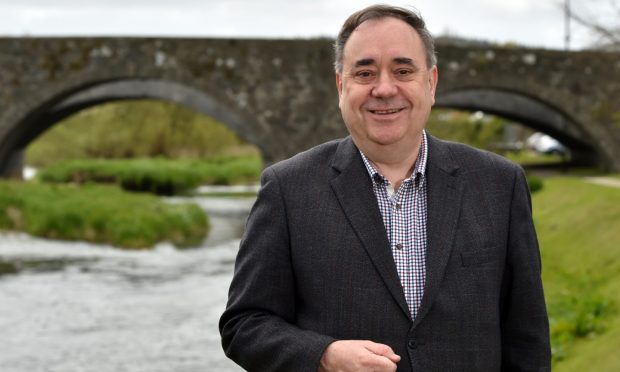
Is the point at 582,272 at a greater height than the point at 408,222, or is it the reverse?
the point at 408,222

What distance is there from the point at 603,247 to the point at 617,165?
12.5 metres

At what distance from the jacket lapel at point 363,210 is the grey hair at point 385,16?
25cm

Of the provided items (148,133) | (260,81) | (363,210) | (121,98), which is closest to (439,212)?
(363,210)

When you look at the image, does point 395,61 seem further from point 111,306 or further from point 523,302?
point 111,306

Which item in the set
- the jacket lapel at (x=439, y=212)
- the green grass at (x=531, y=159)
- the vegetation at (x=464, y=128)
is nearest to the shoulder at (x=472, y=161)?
the jacket lapel at (x=439, y=212)

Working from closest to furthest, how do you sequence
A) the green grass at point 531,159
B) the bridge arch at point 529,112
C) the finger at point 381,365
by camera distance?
the finger at point 381,365
the bridge arch at point 529,112
the green grass at point 531,159

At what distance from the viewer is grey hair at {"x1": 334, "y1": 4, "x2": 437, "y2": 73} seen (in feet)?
8.25

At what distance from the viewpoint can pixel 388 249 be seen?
8.20 ft

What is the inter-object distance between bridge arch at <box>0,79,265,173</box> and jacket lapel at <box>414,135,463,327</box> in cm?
1931

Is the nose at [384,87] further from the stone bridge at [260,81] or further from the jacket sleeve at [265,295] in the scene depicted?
the stone bridge at [260,81]

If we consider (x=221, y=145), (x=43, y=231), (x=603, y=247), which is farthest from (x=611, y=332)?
(x=221, y=145)

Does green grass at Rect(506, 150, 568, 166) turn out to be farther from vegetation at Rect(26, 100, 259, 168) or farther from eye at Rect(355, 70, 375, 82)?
eye at Rect(355, 70, 375, 82)

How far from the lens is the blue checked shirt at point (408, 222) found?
8.25 ft

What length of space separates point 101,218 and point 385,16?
53.9 feet
